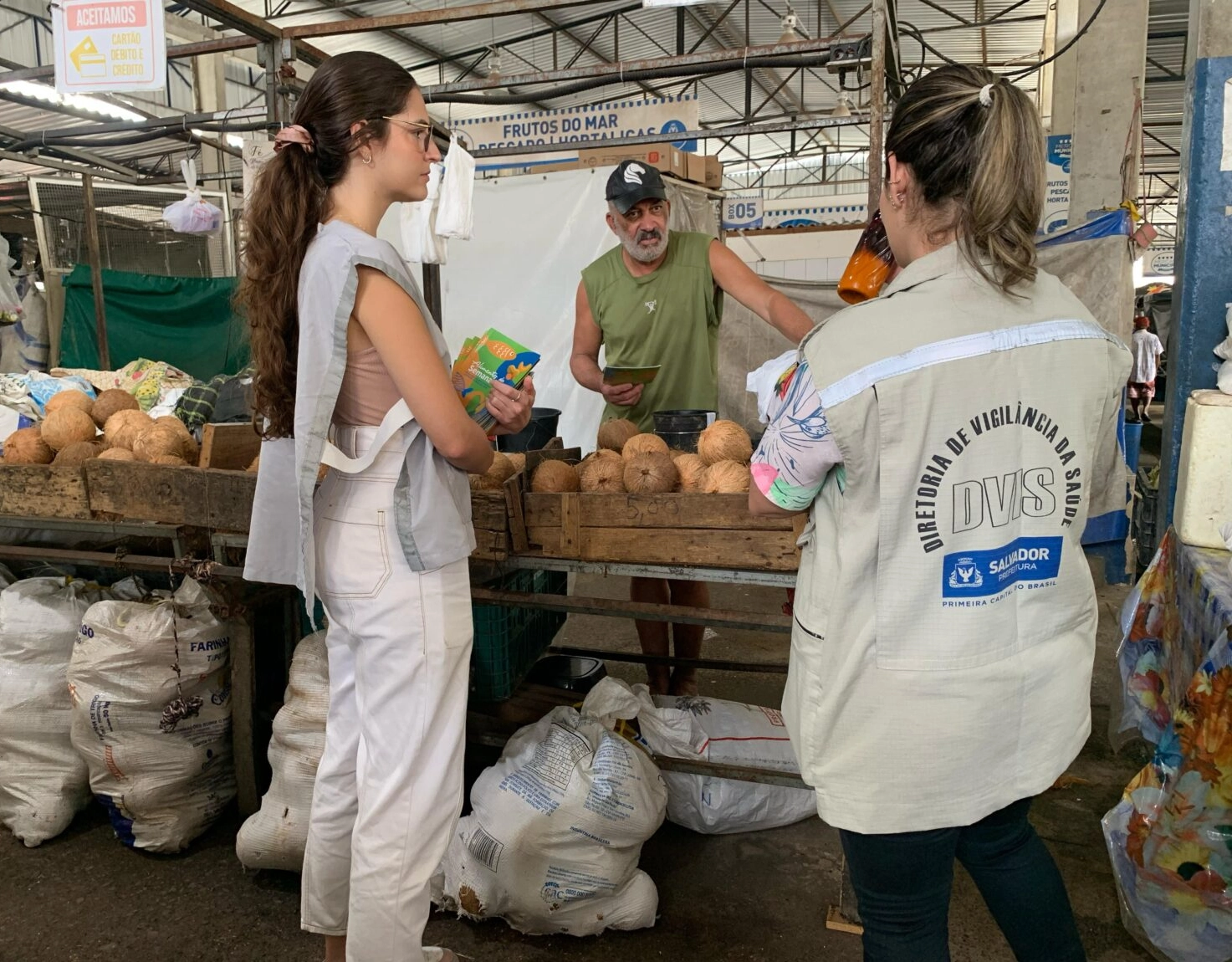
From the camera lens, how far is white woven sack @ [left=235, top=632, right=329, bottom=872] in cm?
246

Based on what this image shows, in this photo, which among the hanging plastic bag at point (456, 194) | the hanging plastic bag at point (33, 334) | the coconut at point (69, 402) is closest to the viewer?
the coconut at point (69, 402)

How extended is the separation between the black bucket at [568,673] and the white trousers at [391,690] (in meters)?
1.28

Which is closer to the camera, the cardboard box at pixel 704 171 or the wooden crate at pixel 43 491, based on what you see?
the wooden crate at pixel 43 491

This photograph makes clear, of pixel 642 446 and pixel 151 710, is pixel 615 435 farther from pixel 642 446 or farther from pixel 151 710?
pixel 151 710

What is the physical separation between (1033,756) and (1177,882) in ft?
3.07

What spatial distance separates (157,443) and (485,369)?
4.48 feet

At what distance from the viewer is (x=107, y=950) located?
2275 millimetres

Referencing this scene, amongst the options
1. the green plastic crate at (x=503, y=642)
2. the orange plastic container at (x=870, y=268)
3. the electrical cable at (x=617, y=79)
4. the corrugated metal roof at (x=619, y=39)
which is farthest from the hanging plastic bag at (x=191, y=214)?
the corrugated metal roof at (x=619, y=39)

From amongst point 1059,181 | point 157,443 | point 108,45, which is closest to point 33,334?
point 108,45

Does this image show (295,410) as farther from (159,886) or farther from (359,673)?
(159,886)

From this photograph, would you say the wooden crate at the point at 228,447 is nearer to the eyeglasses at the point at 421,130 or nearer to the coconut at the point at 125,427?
the coconut at the point at 125,427

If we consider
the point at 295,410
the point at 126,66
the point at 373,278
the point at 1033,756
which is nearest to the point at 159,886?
the point at 295,410

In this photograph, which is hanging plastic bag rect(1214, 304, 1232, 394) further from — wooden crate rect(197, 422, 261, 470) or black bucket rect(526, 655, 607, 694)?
wooden crate rect(197, 422, 261, 470)

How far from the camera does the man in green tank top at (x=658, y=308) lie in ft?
10.1
